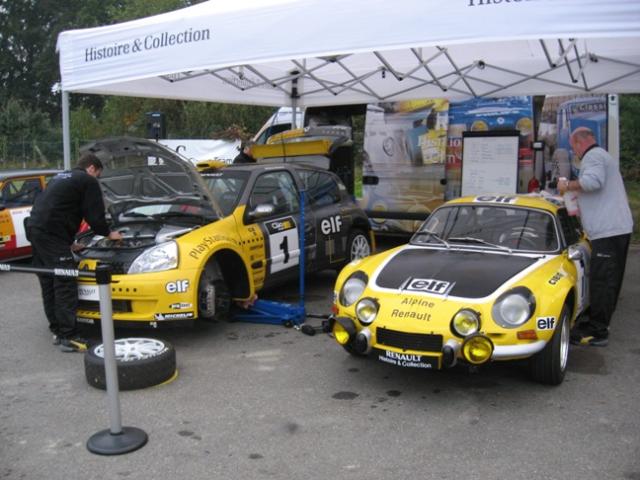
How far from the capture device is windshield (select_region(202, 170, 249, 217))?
21.5ft

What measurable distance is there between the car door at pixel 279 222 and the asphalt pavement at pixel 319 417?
1.02m

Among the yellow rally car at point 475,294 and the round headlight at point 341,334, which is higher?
the yellow rally car at point 475,294

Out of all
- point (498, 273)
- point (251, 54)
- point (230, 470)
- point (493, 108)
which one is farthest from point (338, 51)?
point (493, 108)

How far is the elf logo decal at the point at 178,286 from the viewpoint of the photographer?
5418 mm

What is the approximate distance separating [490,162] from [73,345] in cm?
622

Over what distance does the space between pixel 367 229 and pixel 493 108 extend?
2.84 metres

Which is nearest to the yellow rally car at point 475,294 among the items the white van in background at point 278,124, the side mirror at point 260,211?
the side mirror at point 260,211

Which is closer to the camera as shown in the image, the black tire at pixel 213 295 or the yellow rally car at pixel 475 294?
the yellow rally car at pixel 475 294

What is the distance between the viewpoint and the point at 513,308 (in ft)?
14.3

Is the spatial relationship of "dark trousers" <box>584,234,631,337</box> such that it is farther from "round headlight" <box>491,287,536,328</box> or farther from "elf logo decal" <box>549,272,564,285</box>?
"round headlight" <box>491,287,536,328</box>

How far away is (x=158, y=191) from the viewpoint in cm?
654

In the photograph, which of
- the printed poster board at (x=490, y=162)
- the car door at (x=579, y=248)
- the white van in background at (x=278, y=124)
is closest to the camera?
the car door at (x=579, y=248)

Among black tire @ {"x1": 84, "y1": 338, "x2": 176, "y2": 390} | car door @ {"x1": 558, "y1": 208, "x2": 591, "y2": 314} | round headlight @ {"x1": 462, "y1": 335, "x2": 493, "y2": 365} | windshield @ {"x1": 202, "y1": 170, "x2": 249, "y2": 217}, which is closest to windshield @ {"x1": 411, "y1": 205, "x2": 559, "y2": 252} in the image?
car door @ {"x1": 558, "y1": 208, "x2": 591, "y2": 314}

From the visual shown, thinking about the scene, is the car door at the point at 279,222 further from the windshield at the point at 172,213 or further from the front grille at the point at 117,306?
the front grille at the point at 117,306
